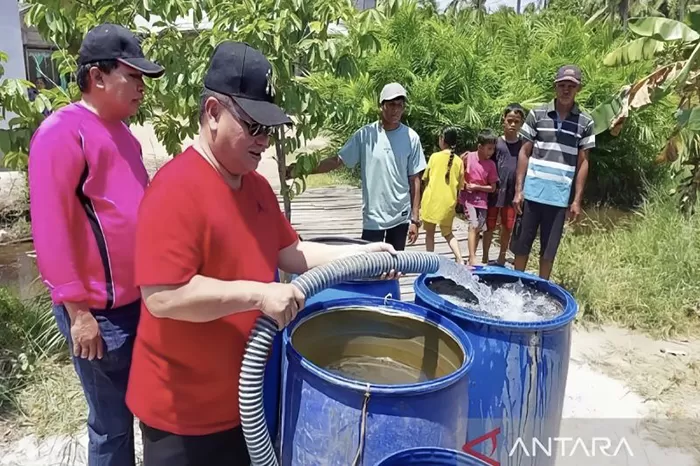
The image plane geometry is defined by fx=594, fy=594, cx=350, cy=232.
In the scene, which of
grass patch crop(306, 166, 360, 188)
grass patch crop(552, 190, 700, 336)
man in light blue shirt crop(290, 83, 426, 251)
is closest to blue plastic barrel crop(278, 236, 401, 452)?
man in light blue shirt crop(290, 83, 426, 251)

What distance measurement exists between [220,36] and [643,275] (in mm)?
4306

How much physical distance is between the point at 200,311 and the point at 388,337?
82 cm

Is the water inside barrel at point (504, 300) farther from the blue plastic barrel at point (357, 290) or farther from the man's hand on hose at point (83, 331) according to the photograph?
the man's hand on hose at point (83, 331)

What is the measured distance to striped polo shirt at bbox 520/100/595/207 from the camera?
4.80m

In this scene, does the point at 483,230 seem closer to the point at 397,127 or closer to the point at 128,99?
the point at 397,127

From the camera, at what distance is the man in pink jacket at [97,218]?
2.04 meters

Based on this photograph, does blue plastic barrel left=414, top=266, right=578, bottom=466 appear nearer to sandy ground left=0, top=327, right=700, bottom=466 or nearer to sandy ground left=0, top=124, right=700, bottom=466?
sandy ground left=0, top=327, right=700, bottom=466

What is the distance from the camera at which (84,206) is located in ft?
6.88

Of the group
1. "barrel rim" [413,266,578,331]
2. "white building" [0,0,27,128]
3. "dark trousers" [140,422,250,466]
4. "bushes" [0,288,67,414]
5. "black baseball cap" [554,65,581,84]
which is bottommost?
"bushes" [0,288,67,414]

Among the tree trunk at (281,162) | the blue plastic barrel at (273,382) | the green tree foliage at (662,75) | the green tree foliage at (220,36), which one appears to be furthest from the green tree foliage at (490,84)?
the blue plastic barrel at (273,382)

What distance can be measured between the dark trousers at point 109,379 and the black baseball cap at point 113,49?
0.89 metres

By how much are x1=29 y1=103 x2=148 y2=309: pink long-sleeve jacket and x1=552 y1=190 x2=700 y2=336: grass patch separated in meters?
4.06

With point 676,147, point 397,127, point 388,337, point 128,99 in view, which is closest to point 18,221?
point 397,127

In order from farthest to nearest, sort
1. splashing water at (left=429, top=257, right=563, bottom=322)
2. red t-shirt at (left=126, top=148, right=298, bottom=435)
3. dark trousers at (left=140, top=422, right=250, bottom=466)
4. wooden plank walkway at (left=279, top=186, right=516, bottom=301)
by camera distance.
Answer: wooden plank walkway at (left=279, top=186, right=516, bottom=301) → splashing water at (left=429, top=257, right=563, bottom=322) → dark trousers at (left=140, top=422, right=250, bottom=466) → red t-shirt at (left=126, top=148, right=298, bottom=435)
